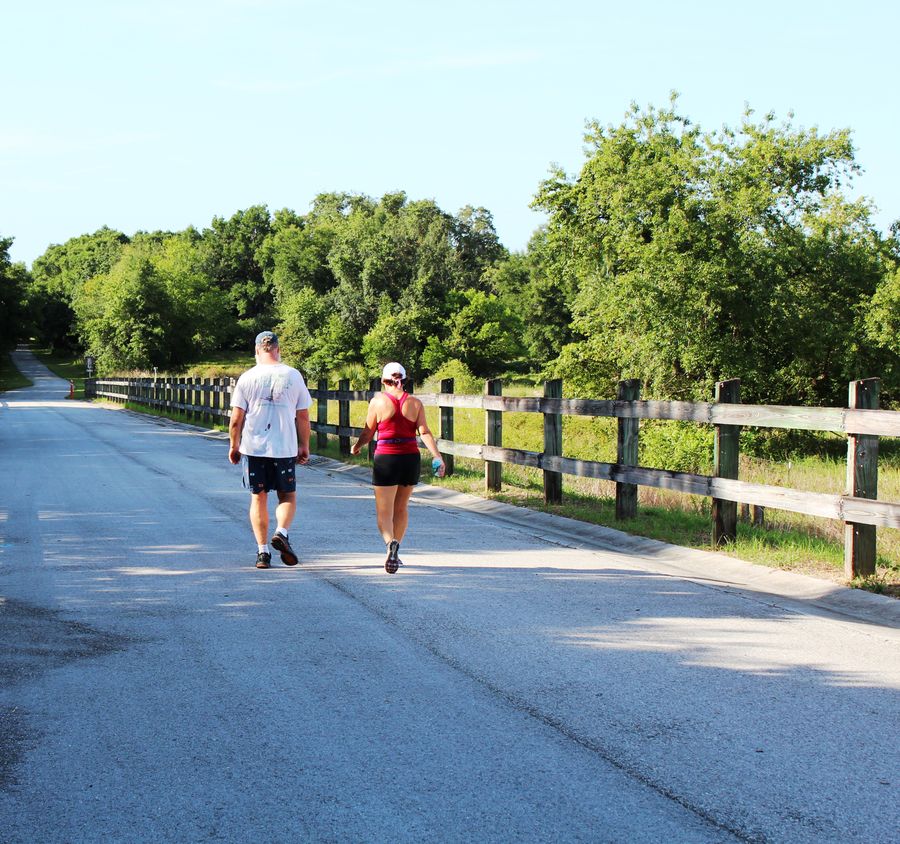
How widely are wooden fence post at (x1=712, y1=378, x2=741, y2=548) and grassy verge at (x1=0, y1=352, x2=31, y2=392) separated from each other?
7522 cm

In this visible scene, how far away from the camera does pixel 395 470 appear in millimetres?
8047

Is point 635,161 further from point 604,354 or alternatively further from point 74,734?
point 74,734

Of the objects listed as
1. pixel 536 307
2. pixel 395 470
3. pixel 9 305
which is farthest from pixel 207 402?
pixel 536 307

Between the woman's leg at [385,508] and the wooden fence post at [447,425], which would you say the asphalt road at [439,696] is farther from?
the wooden fence post at [447,425]

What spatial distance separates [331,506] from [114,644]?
6012 millimetres

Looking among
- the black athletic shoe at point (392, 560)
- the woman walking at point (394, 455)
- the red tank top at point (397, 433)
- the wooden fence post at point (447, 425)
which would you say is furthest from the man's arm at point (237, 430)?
the wooden fence post at point (447, 425)

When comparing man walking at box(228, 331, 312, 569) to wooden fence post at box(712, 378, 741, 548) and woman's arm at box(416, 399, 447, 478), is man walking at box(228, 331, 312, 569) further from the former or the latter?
wooden fence post at box(712, 378, 741, 548)

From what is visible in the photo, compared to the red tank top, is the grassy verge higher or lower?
higher

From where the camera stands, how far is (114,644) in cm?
558

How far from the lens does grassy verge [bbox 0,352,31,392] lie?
8050cm

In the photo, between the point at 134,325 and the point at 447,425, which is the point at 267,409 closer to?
the point at 447,425

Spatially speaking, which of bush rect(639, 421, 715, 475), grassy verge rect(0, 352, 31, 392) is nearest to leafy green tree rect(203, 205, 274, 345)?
grassy verge rect(0, 352, 31, 392)

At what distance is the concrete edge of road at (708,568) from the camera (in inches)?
265

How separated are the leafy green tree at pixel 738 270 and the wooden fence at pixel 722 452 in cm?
1642
